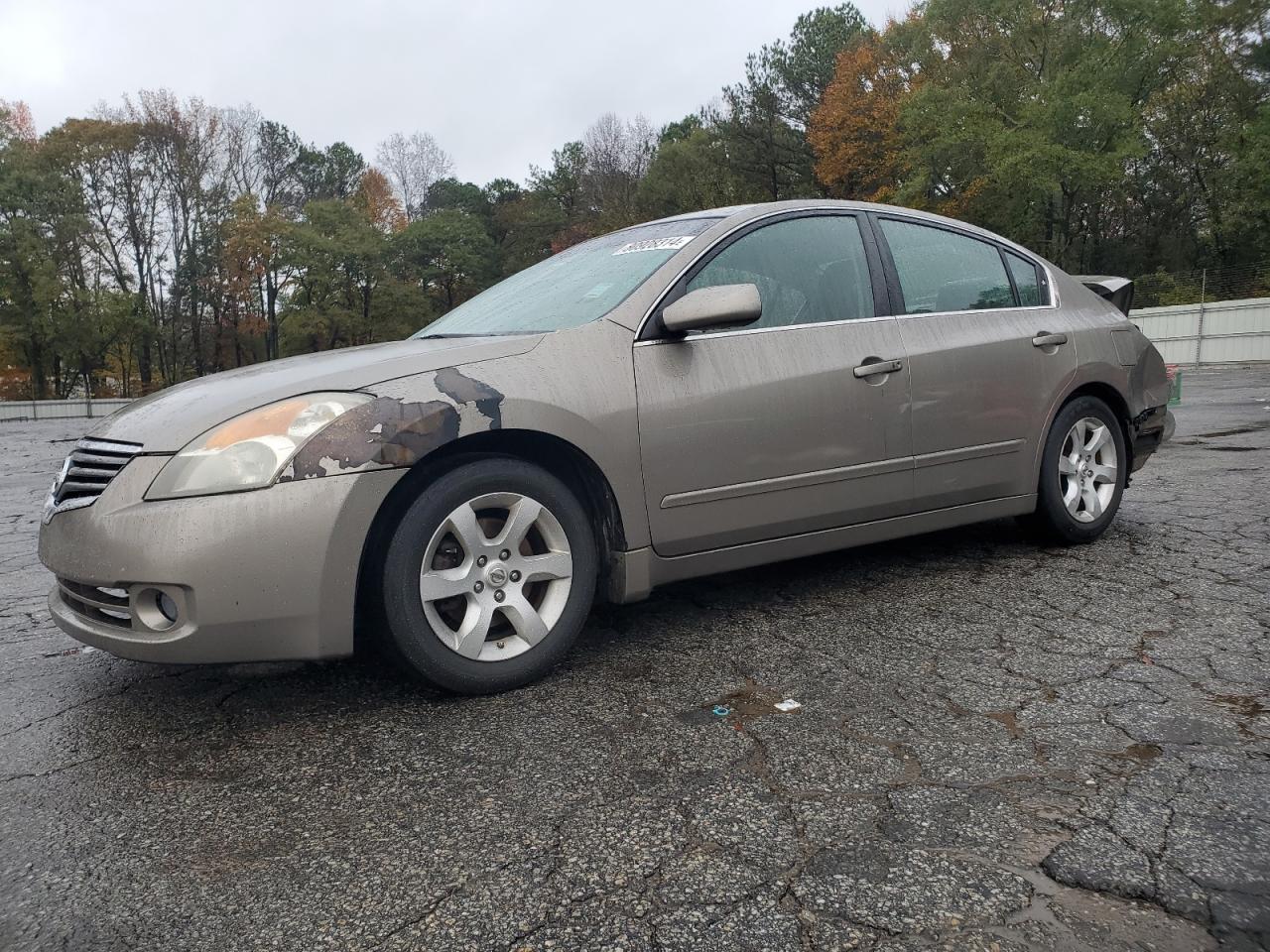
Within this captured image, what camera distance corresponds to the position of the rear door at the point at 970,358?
12.6ft

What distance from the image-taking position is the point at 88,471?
108 inches

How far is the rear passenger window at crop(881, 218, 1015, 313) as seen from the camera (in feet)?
13.1

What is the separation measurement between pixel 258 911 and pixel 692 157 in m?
44.5

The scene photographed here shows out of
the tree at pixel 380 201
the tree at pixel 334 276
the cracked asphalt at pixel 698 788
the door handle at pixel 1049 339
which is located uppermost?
the tree at pixel 380 201

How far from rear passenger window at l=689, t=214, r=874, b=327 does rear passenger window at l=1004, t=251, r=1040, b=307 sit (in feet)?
3.12

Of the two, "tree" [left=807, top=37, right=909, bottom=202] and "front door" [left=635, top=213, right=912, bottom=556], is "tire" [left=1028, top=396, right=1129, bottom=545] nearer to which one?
"front door" [left=635, top=213, right=912, bottom=556]

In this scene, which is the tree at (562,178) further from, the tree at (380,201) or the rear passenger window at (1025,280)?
the rear passenger window at (1025,280)

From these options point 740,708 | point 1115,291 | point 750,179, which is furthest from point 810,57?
point 740,708

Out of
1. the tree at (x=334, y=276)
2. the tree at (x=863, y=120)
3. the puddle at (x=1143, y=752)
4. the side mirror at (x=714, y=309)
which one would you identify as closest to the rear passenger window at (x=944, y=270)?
Result: the side mirror at (x=714, y=309)

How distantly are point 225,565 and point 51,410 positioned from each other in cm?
3878

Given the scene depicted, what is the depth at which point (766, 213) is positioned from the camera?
3.78 m

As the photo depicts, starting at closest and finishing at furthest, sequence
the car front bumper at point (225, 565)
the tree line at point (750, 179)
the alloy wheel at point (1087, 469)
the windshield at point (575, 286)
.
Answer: the car front bumper at point (225, 565) < the windshield at point (575, 286) < the alloy wheel at point (1087, 469) < the tree line at point (750, 179)

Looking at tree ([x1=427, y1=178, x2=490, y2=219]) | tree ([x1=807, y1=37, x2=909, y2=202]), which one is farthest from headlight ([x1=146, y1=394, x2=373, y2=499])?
tree ([x1=427, y1=178, x2=490, y2=219])

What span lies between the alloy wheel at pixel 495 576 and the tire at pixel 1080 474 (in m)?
2.47
